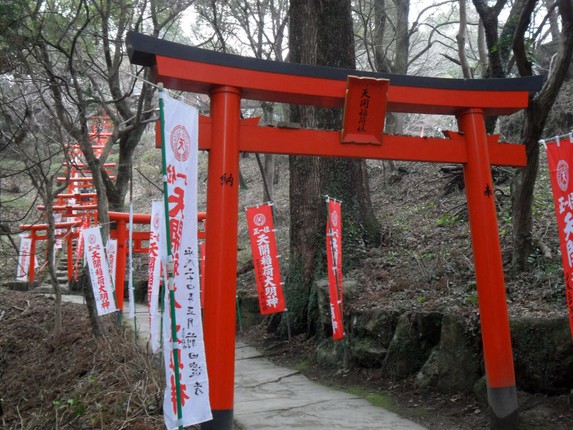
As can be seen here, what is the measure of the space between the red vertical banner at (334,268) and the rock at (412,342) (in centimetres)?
74

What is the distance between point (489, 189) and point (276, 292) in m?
4.95

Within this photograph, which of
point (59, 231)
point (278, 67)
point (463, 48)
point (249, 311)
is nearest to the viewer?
point (278, 67)

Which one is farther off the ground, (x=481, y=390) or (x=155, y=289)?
(x=155, y=289)

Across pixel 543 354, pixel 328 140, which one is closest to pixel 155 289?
pixel 328 140

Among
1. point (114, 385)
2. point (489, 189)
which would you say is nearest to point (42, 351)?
point (114, 385)

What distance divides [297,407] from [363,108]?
3.40 meters

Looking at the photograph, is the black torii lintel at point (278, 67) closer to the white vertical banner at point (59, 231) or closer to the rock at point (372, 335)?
the rock at point (372, 335)

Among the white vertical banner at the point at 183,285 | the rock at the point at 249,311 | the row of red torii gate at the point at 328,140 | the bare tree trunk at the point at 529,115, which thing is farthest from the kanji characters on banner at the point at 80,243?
the white vertical banner at the point at 183,285

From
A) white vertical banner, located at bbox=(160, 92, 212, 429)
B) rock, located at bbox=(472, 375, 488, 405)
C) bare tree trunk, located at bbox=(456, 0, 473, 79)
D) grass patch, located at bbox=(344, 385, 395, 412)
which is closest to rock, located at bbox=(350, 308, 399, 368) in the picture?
grass patch, located at bbox=(344, 385, 395, 412)

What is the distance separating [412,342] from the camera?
6.80m

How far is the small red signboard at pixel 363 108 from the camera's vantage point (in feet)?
17.6

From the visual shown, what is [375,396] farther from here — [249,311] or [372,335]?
[249,311]

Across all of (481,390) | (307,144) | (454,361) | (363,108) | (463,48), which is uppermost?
(463,48)

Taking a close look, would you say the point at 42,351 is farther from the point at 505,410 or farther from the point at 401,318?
the point at 505,410
